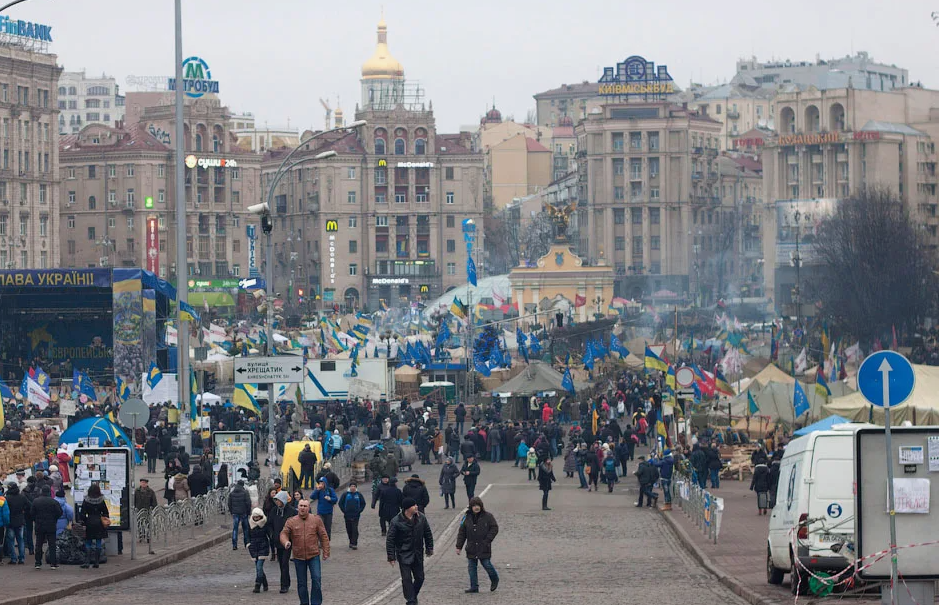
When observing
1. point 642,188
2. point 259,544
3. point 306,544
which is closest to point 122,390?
point 259,544

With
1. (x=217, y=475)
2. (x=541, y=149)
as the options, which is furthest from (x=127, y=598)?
(x=541, y=149)

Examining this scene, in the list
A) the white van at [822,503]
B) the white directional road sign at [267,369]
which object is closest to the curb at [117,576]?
the white directional road sign at [267,369]

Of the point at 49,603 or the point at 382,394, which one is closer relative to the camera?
the point at 49,603

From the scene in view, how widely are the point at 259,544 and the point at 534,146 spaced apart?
542ft

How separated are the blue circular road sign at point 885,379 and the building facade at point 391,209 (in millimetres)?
127271

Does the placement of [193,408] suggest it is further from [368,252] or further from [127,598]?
[368,252]

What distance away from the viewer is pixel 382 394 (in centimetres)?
5244

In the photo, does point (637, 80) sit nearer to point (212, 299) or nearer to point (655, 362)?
point (212, 299)

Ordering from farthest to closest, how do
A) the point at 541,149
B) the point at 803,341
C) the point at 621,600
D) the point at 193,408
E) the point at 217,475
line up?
the point at 541,149
the point at 803,341
the point at 193,408
the point at 217,475
the point at 621,600

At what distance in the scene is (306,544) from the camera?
18.2m

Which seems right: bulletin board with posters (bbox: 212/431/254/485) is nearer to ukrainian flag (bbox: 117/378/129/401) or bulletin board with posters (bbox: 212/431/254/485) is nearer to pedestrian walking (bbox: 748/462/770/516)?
pedestrian walking (bbox: 748/462/770/516)

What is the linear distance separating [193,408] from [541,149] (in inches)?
5763

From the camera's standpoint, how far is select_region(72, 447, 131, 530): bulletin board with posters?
946 inches

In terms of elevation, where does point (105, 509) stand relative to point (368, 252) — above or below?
below
